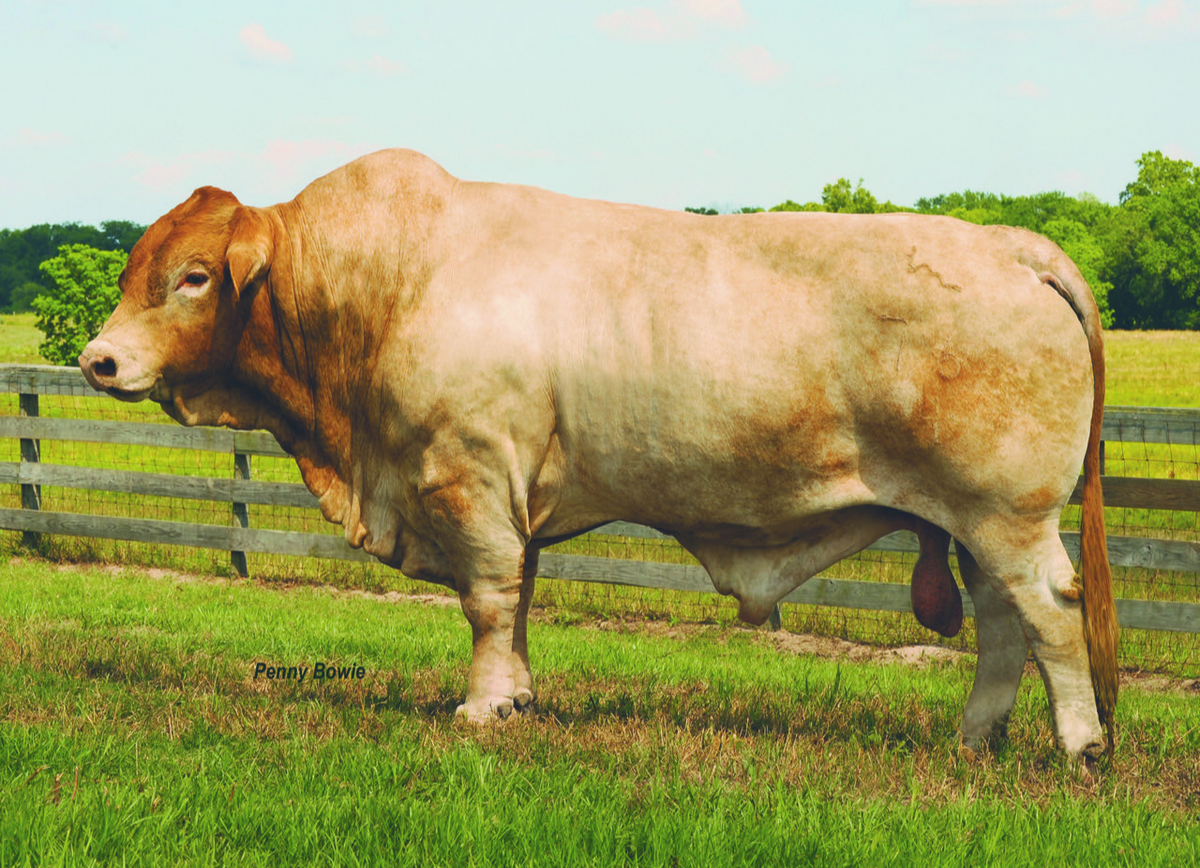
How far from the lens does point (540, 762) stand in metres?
4.10

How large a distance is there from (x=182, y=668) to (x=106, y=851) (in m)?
2.70

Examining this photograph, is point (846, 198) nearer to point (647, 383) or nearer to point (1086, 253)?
point (1086, 253)

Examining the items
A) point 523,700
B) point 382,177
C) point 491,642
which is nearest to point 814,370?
point 491,642

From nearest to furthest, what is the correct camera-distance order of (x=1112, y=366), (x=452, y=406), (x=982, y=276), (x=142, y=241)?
(x=982, y=276), (x=452, y=406), (x=142, y=241), (x=1112, y=366)

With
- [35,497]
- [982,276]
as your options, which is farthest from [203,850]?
[35,497]

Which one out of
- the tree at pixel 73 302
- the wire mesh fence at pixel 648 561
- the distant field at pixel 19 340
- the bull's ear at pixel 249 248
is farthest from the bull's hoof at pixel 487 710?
the tree at pixel 73 302

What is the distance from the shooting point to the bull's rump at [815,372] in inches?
158

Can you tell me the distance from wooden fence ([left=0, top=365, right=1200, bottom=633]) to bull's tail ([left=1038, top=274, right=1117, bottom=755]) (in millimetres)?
3443

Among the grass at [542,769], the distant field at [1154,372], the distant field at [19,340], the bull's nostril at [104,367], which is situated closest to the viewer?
the grass at [542,769]

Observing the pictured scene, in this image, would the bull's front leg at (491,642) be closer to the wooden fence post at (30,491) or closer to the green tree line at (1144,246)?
the wooden fence post at (30,491)

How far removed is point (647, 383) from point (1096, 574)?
6.21 feet

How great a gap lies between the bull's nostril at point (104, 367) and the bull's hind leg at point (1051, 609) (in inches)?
140

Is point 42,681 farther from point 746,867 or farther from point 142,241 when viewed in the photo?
point 746,867

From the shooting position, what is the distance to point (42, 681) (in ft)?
17.6
